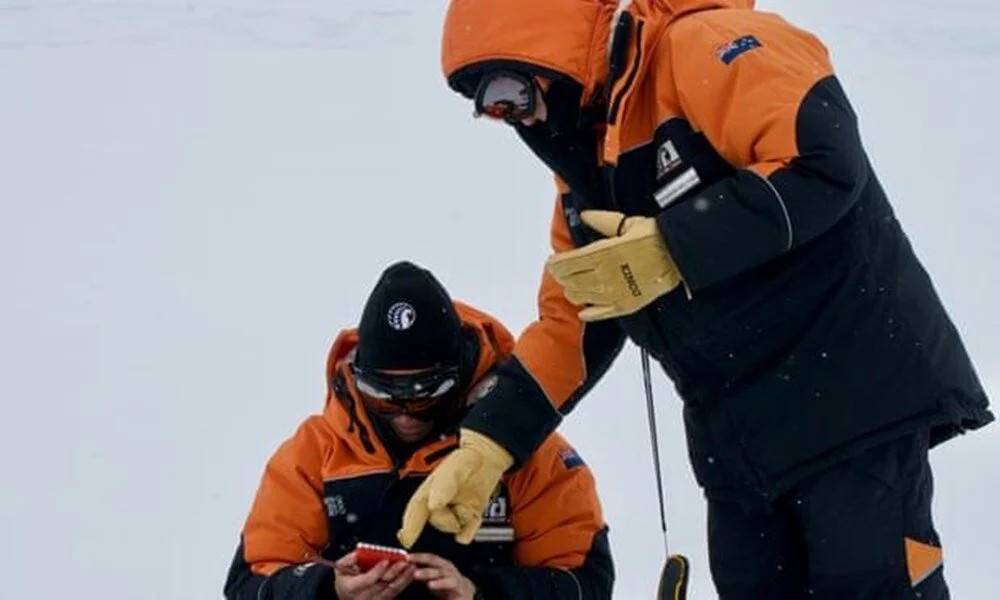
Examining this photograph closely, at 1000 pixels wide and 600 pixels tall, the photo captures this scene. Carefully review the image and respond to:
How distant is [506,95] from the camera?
7.06 ft

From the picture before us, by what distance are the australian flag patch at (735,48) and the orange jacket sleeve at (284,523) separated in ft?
3.38

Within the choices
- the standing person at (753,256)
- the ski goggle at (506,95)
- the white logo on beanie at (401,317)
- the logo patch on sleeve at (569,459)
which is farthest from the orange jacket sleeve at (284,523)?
the ski goggle at (506,95)

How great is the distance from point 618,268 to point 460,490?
0.56 meters

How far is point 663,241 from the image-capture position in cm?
201

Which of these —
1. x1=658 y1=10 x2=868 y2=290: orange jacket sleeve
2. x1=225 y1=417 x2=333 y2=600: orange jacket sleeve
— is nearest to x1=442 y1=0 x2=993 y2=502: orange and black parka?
x1=658 y1=10 x2=868 y2=290: orange jacket sleeve

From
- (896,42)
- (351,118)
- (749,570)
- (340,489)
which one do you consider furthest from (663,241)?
(896,42)

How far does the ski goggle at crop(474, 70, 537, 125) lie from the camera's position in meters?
2.13

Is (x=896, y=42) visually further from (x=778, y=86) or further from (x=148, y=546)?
(x=778, y=86)

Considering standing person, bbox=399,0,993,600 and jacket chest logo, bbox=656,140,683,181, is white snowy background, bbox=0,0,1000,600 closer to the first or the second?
standing person, bbox=399,0,993,600

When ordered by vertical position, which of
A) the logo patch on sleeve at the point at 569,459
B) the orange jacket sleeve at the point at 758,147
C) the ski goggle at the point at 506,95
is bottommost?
the logo patch on sleeve at the point at 569,459

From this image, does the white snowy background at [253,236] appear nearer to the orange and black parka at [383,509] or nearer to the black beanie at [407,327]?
the orange and black parka at [383,509]

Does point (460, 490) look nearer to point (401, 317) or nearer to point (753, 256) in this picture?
point (401, 317)

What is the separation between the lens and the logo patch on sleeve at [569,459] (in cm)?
267

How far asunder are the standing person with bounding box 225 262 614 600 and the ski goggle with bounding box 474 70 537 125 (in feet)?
1.51
